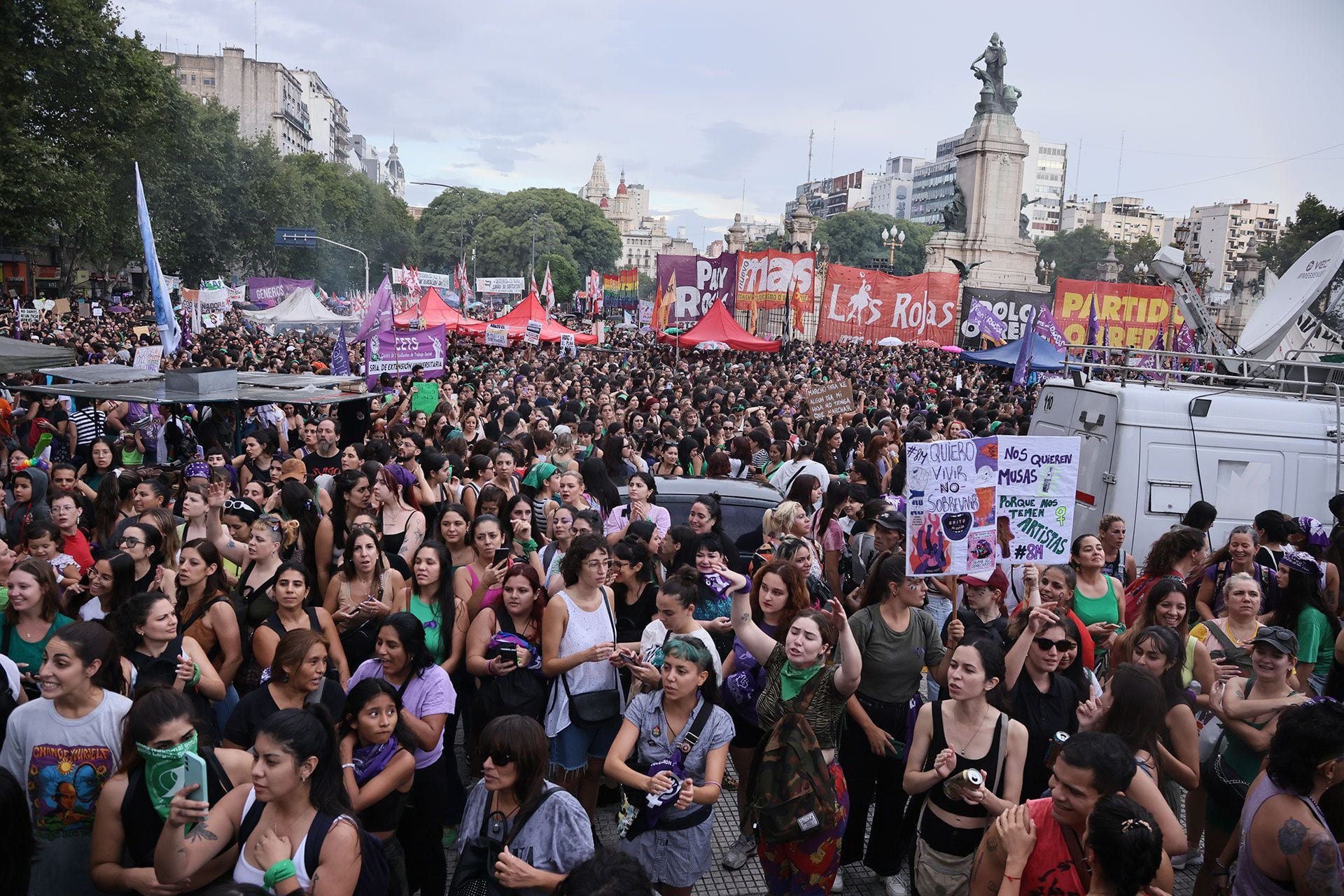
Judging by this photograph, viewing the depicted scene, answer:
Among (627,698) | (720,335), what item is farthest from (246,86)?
(627,698)

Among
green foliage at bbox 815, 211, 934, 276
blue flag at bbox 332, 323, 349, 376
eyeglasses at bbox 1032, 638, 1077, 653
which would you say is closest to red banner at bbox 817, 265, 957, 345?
blue flag at bbox 332, 323, 349, 376

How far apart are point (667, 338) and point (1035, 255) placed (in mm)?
30840

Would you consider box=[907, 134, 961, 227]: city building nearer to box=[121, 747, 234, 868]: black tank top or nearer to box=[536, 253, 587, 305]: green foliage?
box=[536, 253, 587, 305]: green foliage

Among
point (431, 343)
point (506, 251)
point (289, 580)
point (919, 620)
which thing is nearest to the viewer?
point (289, 580)

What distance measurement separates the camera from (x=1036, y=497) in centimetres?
504

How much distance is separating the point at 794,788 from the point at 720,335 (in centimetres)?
1914

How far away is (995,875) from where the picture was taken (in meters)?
3.12

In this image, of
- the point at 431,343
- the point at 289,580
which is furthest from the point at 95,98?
the point at 289,580

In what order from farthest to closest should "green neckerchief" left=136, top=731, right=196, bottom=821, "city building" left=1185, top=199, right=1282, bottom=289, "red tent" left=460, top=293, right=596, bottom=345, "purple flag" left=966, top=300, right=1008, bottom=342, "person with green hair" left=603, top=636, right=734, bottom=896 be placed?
1. "city building" left=1185, top=199, right=1282, bottom=289
2. "red tent" left=460, top=293, right=596, bottom=345
3. "purple flag" left=966, top=300, right=1008, bottom=342
4. "person with green hair" left=603, top=636, right=734, bottom=896
5. "green neckerchief" left=136, top=731, right=196, bottom=821

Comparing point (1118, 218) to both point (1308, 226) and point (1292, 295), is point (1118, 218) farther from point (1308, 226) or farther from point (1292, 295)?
point (1292, 295)

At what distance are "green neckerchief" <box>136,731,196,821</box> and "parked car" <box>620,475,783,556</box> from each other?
446 cm

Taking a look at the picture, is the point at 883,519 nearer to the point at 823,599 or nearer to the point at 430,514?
the point at 823,599

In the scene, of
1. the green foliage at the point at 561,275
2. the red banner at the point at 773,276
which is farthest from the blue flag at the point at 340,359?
the green foliage at the point at 561,275

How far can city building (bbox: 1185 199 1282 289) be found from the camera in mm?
128375
